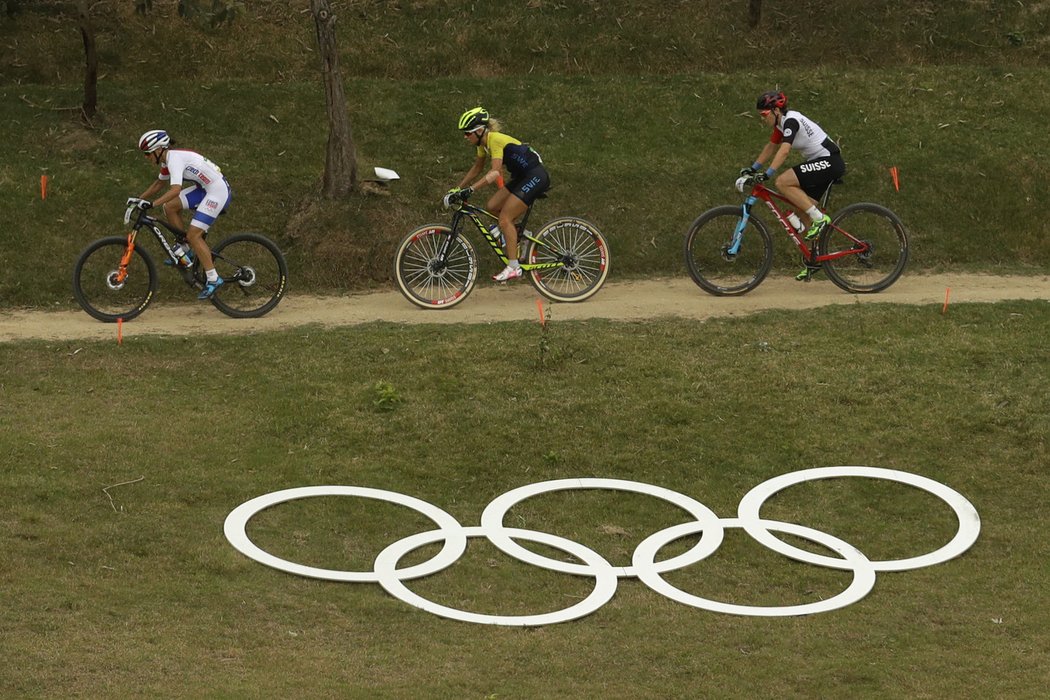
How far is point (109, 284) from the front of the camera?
13.9 m

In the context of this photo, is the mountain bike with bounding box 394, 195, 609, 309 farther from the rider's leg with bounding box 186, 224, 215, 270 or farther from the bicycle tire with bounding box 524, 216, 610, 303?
the rider's leg with bounding box 186, 224, 215, 270

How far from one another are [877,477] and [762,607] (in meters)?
2.23

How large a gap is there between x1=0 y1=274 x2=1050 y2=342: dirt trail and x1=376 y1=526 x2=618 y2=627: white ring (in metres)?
4.35

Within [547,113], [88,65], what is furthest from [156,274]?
[547,113]

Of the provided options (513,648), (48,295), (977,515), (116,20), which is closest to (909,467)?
(977,515)

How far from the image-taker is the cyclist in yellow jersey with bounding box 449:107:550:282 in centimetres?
1419

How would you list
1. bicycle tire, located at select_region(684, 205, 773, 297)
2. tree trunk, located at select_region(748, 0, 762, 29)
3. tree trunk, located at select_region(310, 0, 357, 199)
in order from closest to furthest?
bicycle tire, located at select_region(684, 205, 773, 297)
tree trunk, located at select_region(310, 0, 357, 199)
tree trunk, located at select_region(748, 0, 762, 29)

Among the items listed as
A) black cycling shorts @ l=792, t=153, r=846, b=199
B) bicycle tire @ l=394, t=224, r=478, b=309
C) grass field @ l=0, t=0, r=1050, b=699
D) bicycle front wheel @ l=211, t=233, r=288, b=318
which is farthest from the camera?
black cycling shorts @ l=792, t=153, r=846, b=199

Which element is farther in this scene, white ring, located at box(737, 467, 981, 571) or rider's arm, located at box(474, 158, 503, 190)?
rider's arm, located at box(474, 158, 503, 190)

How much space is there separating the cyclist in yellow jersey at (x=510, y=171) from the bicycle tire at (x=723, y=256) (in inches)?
74.4

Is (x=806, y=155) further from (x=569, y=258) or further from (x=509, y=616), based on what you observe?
(x=509, y=616)

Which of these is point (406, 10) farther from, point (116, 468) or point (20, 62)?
point (116, 468)

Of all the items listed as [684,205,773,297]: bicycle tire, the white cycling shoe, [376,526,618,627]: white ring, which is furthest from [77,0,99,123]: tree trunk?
[376,526,618,627]: white ring

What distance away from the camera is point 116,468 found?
35.9ft
